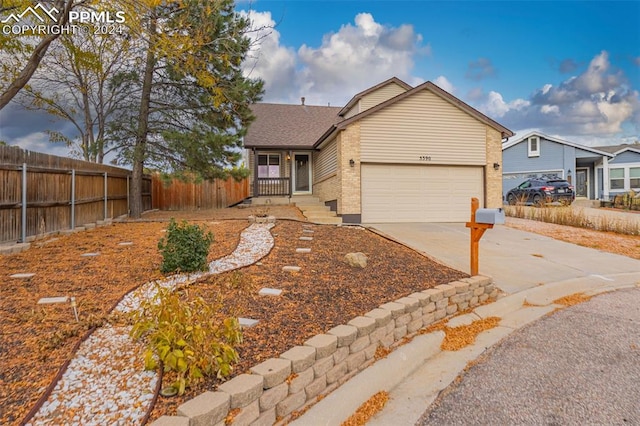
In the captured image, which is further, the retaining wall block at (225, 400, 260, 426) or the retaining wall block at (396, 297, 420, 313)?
the retaining wall block at (396, 297, 420, 313)

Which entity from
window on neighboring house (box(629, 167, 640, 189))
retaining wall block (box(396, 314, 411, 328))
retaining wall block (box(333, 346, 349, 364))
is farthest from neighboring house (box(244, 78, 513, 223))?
window on neighboring house (box(629, 167, 640, 189))

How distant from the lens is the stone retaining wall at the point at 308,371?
75.2 inches

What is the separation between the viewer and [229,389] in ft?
6.64

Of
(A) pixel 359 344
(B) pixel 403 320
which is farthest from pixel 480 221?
(A) pixel 359 344

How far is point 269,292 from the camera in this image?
400cm

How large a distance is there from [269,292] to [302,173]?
44.6ft

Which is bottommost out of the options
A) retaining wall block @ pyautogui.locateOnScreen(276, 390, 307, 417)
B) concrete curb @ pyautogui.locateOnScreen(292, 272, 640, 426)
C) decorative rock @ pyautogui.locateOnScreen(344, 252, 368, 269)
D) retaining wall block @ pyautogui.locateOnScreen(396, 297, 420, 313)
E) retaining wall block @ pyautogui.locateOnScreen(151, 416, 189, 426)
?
concrete curb @ pyautogui.locateOnScreen(292, 272, 640, 426)

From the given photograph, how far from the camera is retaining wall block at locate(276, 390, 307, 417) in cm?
222

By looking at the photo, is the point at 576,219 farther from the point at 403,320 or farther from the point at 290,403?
the point at 290,403

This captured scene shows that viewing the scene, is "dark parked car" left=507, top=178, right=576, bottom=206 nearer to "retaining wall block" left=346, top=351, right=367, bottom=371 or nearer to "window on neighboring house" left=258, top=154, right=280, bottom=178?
"window on neighboring house" left=258, top=154, right=280, bottom=178

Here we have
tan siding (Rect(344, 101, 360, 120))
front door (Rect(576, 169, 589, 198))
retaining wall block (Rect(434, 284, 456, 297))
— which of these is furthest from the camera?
front door (Rect(576, 169, 589, 198))

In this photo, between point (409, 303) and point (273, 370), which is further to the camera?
point (409, 303)

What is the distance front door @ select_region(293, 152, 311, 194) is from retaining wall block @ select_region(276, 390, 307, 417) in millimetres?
14902

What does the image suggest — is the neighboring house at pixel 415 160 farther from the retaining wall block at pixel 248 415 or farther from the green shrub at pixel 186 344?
the retaining wall block at pixel 248 415
